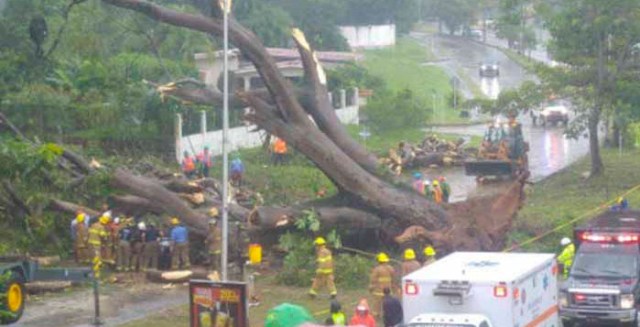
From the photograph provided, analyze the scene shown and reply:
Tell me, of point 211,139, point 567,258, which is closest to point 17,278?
point 567,258

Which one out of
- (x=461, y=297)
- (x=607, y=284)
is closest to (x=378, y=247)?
(x=607, y=284)

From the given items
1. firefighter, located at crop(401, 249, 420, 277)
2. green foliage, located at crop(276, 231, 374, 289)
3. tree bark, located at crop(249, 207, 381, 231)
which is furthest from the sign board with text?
tree bark, located at crop(249, 207, 381, 231)

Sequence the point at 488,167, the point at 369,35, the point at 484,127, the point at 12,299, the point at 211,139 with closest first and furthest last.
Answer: the point at 12,299 < the point at 488,167 < the point at 211,139 < the point at 484,127 < the point at 369,35

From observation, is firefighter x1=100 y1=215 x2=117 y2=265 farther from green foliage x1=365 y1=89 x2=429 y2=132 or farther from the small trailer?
green foliage x1=365 y1=89 x2=429 y2=132

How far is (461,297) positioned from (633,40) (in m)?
23.6

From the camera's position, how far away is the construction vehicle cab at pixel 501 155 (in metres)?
40.5

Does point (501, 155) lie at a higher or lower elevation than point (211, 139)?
lower

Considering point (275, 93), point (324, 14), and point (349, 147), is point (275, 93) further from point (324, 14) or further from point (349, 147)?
point (324, 14)

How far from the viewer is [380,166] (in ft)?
107

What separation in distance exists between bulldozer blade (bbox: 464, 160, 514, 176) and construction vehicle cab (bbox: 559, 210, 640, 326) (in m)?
12.8

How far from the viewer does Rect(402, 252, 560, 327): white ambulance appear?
66.8 feet

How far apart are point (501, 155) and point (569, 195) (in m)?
2.45

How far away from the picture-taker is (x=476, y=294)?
67.6ft

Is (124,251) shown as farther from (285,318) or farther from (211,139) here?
(211,139)
